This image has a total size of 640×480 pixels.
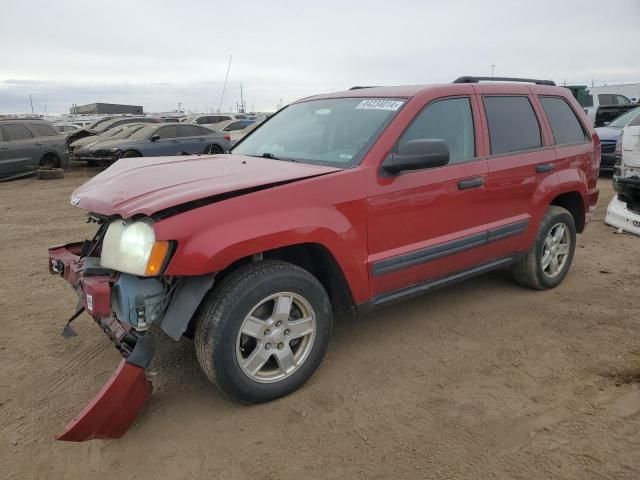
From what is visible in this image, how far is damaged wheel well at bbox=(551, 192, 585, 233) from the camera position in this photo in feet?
15.9

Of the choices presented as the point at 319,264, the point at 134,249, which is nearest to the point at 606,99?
the point at 319,264

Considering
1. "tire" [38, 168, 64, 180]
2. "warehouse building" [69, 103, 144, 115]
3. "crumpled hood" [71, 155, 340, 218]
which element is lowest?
"tire" [38, 168, 64, 180]

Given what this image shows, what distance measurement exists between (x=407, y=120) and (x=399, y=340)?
5.12 ft

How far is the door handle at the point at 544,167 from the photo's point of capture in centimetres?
429

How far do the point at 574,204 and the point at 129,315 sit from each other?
414 centimetres

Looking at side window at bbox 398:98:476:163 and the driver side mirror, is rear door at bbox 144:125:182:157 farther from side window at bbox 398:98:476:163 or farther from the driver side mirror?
the driver side mirror

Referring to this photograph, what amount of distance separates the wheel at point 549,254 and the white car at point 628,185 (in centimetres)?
62

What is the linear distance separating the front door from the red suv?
0.01m

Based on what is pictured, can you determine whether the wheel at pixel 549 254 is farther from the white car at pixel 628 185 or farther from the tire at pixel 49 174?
the tire at pixel 49 174

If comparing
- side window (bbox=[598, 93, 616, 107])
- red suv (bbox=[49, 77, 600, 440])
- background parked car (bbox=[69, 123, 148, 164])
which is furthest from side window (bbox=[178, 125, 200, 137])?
side window (bbox=[598, 93, 616, 107])

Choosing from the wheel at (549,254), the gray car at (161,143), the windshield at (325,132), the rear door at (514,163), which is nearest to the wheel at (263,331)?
the windshield at (325,132)

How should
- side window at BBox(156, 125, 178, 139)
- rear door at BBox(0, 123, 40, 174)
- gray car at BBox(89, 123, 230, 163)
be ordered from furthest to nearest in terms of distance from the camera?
1. side window at BBox(156, 125, 178, 139)
2. gray car at BBox(89, 123, 230, 163)
3. rear door at BBox(0, 123, 40, 174)

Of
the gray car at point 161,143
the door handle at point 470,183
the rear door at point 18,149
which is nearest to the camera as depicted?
the door handle at point 470,183

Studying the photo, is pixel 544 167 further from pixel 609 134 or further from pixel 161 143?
pixel 161 143
